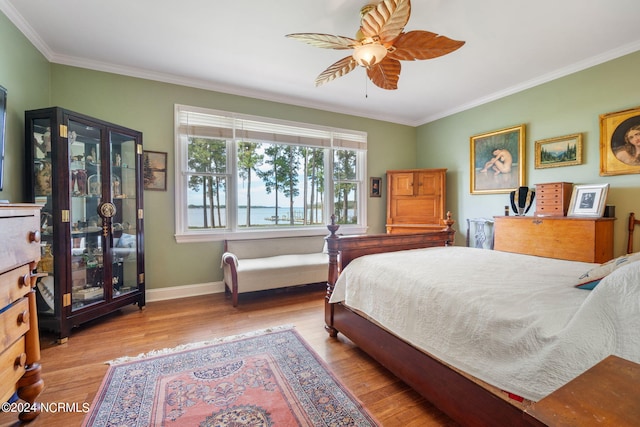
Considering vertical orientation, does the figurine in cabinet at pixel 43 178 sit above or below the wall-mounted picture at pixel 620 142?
below

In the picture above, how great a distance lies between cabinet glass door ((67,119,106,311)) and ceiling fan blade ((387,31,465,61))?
287 cm

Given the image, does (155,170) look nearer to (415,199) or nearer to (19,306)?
(19,306)

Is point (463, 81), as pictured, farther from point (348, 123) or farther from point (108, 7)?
point (108, 7)

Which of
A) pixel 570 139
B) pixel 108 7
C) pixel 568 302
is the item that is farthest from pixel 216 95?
pixel 570 139

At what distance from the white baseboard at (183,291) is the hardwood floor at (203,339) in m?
0.12

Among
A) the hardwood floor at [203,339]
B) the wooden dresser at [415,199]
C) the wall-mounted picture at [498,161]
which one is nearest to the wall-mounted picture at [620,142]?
the wall-mounted picture at [498,161]

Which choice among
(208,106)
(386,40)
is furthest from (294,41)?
(208,106)

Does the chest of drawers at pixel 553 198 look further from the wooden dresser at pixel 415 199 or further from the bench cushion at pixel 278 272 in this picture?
the bench cushion at pixel 278 272

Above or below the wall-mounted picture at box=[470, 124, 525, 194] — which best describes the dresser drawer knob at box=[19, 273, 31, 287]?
below

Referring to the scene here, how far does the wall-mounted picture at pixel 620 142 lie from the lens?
8.83 ft

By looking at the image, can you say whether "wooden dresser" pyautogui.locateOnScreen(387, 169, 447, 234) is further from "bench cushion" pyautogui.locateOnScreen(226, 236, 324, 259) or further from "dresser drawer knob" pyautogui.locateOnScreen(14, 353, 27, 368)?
"dresser drawer knob" pyautogui.locateOnScreen(14, 353, 27, 368)

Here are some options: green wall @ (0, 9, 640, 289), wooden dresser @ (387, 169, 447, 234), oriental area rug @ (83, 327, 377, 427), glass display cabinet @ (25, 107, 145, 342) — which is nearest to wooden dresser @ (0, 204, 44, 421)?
oriental area rug @ (83, 327, 377, 427)

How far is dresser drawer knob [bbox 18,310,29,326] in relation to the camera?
4.59ft

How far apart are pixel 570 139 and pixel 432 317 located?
321 cm
